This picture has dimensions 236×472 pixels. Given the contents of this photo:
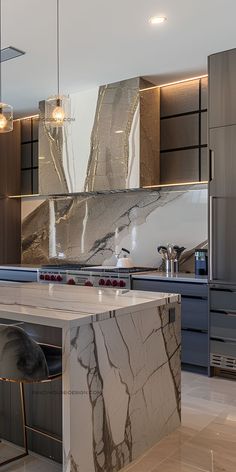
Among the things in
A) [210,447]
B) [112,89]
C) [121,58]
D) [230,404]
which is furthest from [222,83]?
[210,447]

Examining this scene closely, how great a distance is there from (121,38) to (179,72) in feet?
3.11

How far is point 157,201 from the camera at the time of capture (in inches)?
187

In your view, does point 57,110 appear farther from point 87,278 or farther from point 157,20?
point 87,278

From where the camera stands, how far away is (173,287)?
12.9 feet

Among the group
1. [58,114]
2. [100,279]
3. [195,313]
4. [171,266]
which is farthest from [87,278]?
[58,114]

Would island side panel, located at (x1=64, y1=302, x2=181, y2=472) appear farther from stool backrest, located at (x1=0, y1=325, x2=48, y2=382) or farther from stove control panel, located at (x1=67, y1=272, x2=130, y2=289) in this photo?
stove control panel, located at (x1=67, y1=272, x2=130, y2=289)

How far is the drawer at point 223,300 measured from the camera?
143 inches

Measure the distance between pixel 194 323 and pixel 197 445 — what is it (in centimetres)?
141

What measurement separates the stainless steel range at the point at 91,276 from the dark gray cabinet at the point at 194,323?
0.50m

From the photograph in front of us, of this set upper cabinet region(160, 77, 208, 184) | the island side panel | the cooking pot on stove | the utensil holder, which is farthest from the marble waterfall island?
upper cabinet region(160, 77, 208, 184)

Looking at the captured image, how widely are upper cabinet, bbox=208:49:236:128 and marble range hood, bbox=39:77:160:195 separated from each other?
886mm

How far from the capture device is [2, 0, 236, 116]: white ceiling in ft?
10.0

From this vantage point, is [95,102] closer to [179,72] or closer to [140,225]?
[179,72]

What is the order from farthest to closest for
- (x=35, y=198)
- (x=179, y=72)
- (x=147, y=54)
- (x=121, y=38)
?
(x=35, y=198)
(x=179, y=72)
(x=147, y=54)
(x=121, y=38)
